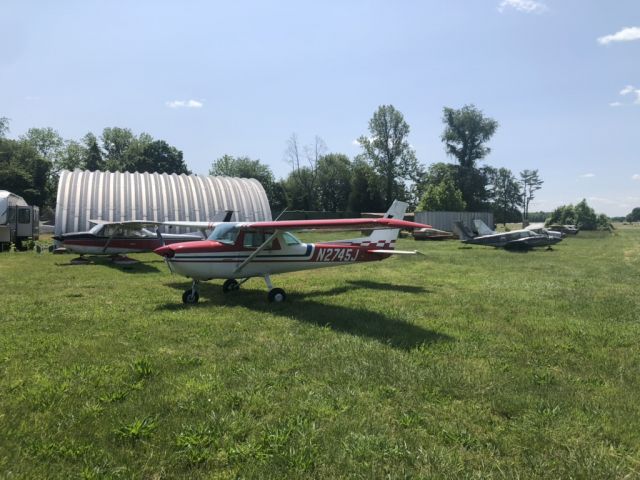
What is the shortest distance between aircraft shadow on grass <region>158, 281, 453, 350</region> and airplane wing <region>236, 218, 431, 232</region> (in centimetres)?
170

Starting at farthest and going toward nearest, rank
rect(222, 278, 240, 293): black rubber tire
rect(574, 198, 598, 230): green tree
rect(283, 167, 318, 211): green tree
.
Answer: rect(283, 167, 318, 211): green tree < rect(574, 198, 598, 230): green tree < rect(222, 278, 240, 293): black rubber tire

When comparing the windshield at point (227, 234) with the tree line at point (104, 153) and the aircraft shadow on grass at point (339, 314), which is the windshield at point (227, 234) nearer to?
the aircraft shadow on grass at point (339, 314)

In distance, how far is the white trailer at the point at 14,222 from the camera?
2403cm

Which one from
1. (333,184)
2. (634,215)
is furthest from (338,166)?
(634,215)

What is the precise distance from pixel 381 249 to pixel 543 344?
6319 millimetres

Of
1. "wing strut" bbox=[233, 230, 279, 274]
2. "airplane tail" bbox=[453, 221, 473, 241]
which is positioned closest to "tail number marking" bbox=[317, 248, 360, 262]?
"wing strut" bbox=[233, 230, 279, 274]

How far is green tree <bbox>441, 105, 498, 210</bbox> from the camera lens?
69.9 metres

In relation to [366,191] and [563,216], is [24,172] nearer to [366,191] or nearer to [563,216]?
[366,191]

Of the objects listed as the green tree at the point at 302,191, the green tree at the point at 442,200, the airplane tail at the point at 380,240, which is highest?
the green tree at the point at 302,191

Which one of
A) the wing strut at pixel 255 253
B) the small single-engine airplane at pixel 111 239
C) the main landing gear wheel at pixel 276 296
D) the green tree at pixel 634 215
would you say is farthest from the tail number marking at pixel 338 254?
the green tree at pixel 634 215

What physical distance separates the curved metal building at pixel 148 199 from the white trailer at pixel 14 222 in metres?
2.57

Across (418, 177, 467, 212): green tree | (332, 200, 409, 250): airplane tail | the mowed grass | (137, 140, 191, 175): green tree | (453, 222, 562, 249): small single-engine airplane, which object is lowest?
the mowed grass

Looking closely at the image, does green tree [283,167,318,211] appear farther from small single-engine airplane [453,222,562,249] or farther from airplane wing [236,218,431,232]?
airplane wing [236,218,431,232]

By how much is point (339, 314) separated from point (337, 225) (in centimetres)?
191
